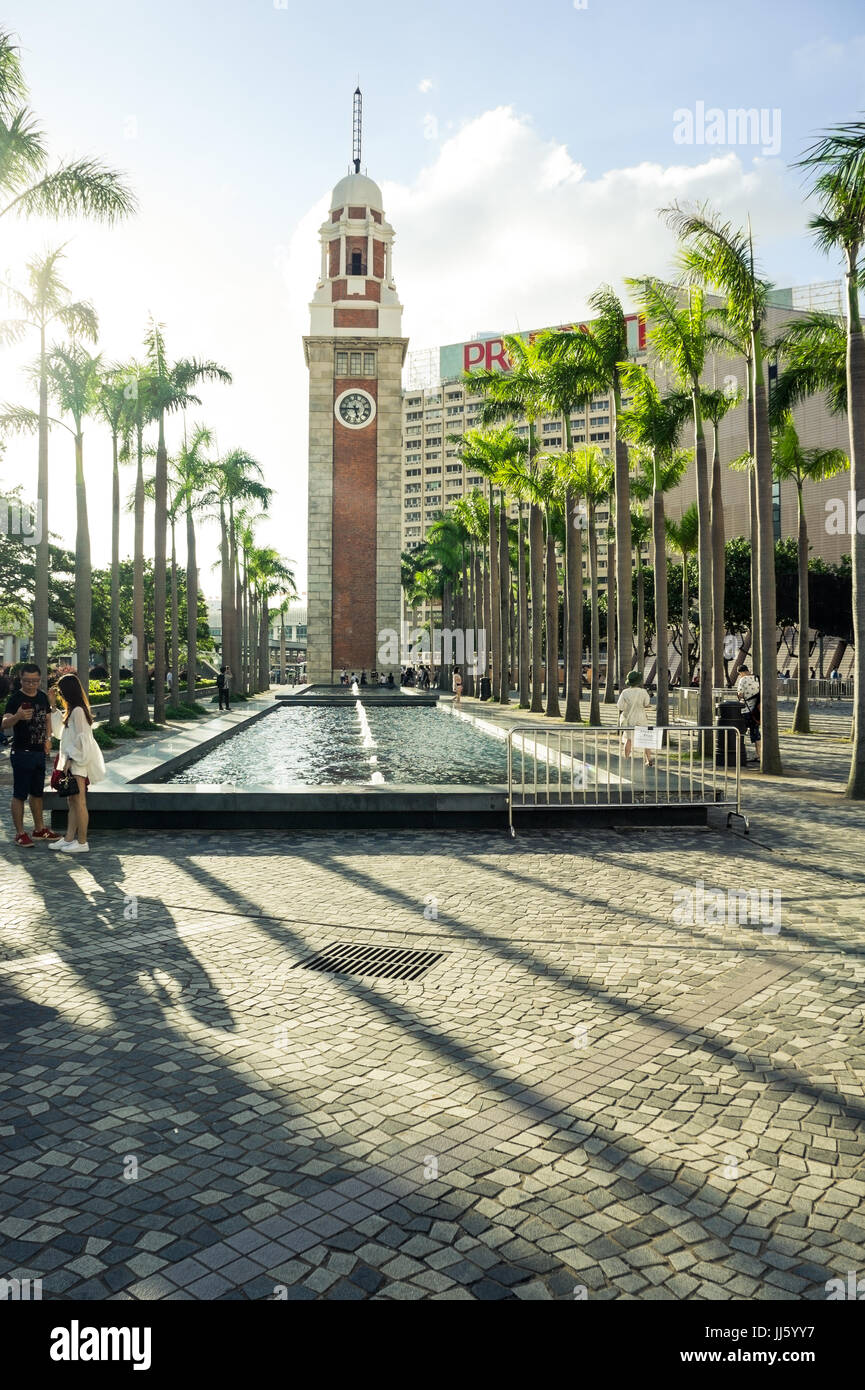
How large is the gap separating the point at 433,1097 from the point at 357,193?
73.5 metres

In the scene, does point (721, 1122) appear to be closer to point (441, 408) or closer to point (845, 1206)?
point (845, 1206)

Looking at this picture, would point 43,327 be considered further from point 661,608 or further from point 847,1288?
point 847,1288

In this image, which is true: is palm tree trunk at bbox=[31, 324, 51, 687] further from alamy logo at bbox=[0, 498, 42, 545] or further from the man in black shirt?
alamy logo at bbox=[0, 498, 42, 545]

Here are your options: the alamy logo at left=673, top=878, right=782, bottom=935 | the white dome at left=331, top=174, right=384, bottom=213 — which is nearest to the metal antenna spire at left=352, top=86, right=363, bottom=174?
the white dome at left=331, top=174, right=384, bottom=213

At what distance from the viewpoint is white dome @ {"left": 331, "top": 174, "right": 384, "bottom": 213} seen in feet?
221

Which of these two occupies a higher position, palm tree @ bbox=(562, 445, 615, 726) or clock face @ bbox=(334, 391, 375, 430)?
clock face @ bbox=(334, 391, 375, 430)

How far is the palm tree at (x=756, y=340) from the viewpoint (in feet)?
53.5

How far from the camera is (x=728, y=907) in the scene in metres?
7.82

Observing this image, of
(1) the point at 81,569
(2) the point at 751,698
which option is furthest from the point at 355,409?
(2) the point at 751,698

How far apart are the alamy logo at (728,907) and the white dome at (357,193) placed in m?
69.7

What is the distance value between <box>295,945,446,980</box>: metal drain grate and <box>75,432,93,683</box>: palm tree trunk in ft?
48.8
